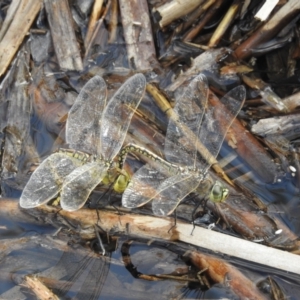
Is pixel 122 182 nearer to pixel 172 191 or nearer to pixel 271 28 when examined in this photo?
pixel 172 191

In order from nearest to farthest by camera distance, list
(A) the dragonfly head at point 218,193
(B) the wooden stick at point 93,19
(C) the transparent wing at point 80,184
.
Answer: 1. (C) the transparent wing at point 80,184
2. (A) the dragonfly head at point 218,193
3. (B) the wooden stick at point 93,19

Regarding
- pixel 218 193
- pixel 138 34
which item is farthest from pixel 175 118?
pixel 138 34

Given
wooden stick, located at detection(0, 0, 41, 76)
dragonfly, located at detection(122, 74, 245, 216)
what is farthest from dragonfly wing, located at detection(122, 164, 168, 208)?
wooden stick, located at detection(0, 0, 41, 76)

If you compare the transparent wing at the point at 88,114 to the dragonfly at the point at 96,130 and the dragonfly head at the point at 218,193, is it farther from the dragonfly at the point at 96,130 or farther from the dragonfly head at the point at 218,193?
the dragonfly head at the point at 218,193

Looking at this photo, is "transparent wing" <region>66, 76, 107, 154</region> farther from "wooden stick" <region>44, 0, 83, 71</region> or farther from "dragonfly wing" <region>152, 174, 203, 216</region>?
"dragonfly wing" <region>152, 174, 203, 216</region>

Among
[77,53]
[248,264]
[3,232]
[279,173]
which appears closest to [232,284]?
[248,264]

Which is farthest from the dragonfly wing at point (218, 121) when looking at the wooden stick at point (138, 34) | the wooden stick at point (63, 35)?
the wooden stick at point (63, 35)

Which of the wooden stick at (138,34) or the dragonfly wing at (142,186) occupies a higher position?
the wooden stick at (138,34)
